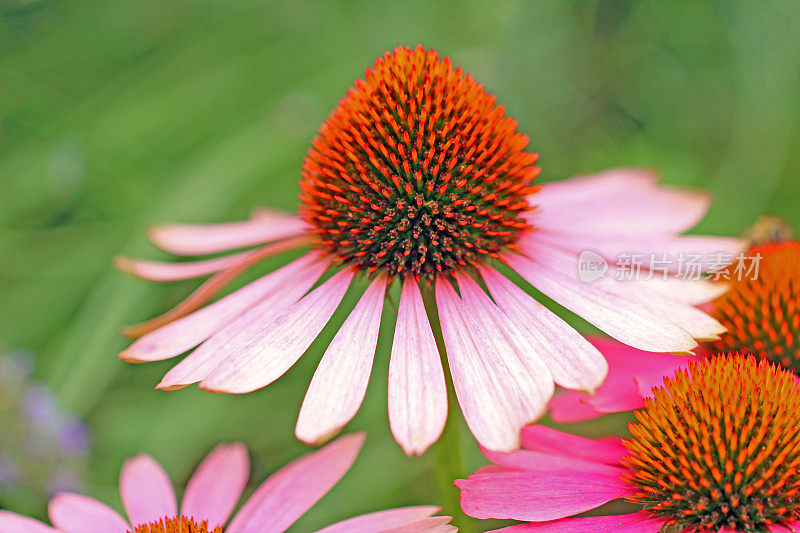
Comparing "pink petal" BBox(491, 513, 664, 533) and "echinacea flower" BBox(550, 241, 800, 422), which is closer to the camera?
"pink petal" BBox(491, 513, 664, 533)

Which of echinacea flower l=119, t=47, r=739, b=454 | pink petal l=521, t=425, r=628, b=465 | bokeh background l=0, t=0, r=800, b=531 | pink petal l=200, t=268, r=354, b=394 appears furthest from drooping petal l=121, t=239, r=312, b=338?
bokeh background l=0, t=0, r=800, b=531

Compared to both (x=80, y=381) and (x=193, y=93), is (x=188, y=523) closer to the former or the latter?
(x=80, y=381)

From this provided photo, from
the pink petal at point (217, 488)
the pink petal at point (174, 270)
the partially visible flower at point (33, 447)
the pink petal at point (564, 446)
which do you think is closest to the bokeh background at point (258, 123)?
the partially visible flower at point (33, 447)

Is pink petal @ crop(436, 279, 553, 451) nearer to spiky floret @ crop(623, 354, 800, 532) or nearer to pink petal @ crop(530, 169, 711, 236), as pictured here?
spiky floret @ crop(623, 354, 800, 532)

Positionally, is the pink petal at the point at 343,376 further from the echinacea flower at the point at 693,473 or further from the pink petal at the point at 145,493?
the pink petal at the point at 145,493

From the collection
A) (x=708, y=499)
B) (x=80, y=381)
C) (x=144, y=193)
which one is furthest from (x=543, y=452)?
(x=144, y=193)

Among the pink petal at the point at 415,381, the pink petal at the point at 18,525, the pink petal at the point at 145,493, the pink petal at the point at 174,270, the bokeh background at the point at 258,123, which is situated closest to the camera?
the pink petal at the point at 415,381
